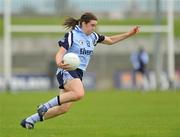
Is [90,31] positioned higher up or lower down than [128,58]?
higher up

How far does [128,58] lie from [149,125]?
36281mm

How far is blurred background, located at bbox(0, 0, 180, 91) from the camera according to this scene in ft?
139

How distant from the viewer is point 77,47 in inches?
460

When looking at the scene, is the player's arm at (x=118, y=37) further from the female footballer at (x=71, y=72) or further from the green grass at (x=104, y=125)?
the green grass at (x=104, y=125)

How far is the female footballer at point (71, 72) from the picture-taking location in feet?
37.2

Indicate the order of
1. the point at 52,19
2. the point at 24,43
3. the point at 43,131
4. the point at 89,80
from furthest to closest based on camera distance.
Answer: the point at 52,19 < the point at 24,43 < the point at 89,80 < the point at 43,131

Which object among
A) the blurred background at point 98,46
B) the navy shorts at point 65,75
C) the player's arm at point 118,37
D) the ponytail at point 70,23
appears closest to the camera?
the navy shorts at point 65,75

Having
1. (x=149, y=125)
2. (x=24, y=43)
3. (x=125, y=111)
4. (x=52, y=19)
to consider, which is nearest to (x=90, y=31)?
(x=149, y=125)

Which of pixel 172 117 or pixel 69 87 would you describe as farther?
pixel 172 117

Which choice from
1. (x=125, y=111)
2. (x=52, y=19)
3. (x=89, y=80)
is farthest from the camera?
(x=52, y=19)

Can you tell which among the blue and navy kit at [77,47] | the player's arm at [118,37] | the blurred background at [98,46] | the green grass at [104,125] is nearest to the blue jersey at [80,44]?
the blue and navy kit at [77,47]

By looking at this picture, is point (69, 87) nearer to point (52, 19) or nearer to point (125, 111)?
point (125, 111)

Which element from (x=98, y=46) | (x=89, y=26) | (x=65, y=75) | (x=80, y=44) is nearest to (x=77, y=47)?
(x=80, y=44)

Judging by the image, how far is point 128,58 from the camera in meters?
50.2
